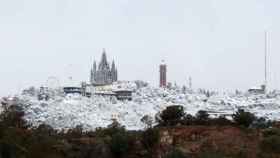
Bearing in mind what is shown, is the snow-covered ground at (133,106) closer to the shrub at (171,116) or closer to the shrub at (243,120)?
the shrub at (171,116)

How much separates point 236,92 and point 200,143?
126197 mm

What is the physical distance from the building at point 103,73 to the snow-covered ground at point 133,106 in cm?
2107

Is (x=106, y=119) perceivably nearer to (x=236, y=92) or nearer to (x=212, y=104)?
(x=212, y=104)

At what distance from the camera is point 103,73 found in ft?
570

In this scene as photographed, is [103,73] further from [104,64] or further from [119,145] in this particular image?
[119,145]

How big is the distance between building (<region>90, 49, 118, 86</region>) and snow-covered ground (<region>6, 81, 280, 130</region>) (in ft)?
69.1

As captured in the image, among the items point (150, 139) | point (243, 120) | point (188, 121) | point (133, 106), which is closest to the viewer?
point (150, 139)

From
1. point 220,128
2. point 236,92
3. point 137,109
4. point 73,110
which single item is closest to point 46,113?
point 73,110

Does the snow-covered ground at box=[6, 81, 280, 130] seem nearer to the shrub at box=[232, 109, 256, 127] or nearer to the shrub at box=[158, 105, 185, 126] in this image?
the shrub at box=[158, 105, 185, 126]

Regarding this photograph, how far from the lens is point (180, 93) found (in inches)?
6112

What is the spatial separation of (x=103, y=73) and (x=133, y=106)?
175 ft

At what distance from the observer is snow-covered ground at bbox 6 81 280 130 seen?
88250mm

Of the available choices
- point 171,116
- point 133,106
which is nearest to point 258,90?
point 133,106

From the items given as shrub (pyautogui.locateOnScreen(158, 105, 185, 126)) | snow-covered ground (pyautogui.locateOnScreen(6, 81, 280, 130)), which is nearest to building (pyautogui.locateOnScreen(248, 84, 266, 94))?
snow-covered ground (pyautogui.locateOnScreen(6, 81, 280, 130))
